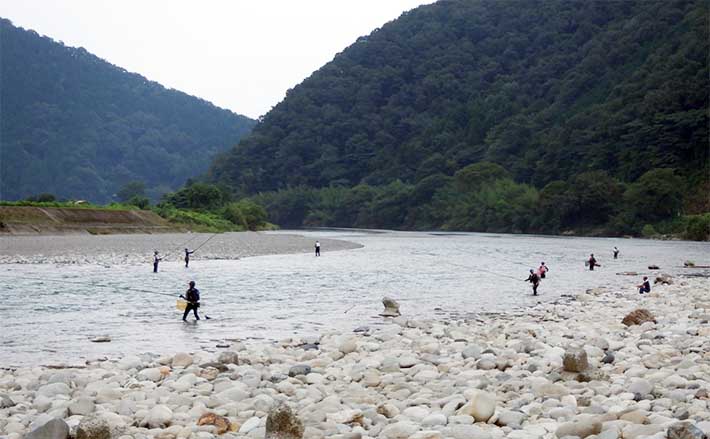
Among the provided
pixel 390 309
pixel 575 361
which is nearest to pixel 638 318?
pixel 390 309

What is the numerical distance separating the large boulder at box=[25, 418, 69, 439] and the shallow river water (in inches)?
203

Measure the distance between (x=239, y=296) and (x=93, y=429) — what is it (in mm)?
15872

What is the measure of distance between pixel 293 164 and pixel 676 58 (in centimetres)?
9917

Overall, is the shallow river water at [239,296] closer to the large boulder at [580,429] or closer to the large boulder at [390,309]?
the large boulder at [390,309]

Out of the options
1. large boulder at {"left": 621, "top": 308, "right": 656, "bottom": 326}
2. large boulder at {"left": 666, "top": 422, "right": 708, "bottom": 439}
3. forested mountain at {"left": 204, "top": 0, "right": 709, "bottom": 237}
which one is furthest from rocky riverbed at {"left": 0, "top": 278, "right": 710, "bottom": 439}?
forested mountain at {"left": 204, "top": 0, "right": 709, "bottom": 237}

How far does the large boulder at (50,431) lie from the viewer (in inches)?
256

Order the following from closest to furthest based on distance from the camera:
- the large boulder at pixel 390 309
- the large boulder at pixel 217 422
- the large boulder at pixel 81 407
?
the large boulder at pixel 217 422, the large boulder at pixel 81 407, the large boulder at pixel 390 309

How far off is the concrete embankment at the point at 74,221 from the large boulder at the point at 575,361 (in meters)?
55.8

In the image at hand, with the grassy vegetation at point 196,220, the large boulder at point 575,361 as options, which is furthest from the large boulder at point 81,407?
the grassy vegetation at point 196,220

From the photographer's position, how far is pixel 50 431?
6.51 m

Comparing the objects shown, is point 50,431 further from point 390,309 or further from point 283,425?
point 390,309

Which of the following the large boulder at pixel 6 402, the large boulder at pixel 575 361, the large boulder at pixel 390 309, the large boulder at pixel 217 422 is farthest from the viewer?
the large boulder at pixel 390 309

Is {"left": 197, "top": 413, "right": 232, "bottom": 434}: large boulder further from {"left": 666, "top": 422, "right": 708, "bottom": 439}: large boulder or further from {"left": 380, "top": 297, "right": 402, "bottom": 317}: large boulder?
{"left": 380, "top": 297, "right": 402, "bottom": 317}: large boulder

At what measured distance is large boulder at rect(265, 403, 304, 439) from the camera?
6734 millimetres
